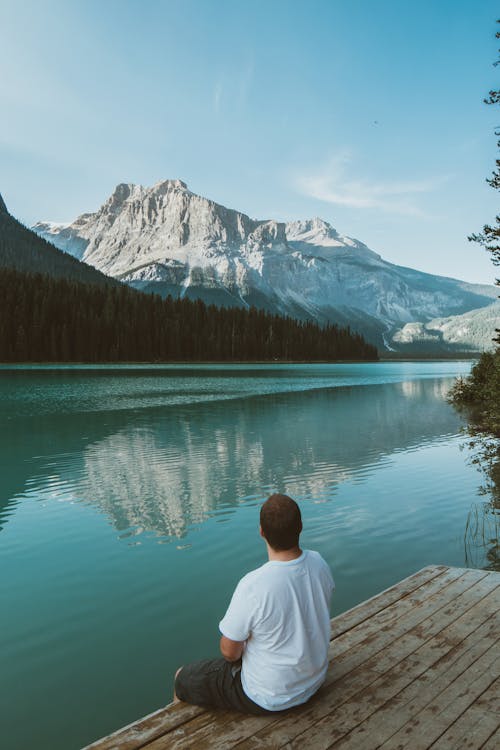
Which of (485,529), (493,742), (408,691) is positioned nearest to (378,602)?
(408,691)

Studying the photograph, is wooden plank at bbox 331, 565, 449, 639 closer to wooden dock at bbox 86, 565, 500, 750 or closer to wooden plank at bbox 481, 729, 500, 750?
wooden dock at bbox 86, 565, 500, 750

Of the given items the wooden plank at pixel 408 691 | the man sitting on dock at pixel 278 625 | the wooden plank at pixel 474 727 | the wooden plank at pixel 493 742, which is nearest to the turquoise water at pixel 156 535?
the man sitting on dock at pixel 278 625

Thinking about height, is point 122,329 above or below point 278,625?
above

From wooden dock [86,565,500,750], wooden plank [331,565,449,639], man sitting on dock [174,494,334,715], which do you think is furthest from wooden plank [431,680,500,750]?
wooden plank [331,565,449,639]

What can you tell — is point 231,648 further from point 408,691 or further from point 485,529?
point 485,529

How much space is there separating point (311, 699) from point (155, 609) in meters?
5.23

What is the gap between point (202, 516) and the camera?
1544 cm

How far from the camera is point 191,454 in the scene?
25.2 metres

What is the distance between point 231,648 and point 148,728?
1.05m

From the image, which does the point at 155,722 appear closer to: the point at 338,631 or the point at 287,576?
the point at 287,576

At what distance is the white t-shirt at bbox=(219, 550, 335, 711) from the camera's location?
176 inches

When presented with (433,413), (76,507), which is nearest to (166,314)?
(433,413)

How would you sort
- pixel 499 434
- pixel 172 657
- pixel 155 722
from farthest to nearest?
pixel 499 434 < pixel 172 657 < pixel 155 722

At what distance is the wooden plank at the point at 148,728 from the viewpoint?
454 centimetres
